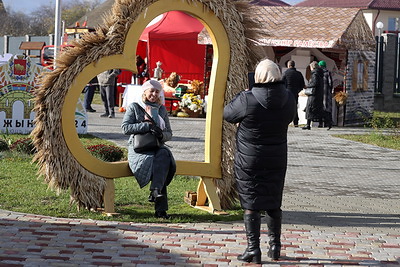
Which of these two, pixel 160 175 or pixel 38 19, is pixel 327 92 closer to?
pixel 160 175

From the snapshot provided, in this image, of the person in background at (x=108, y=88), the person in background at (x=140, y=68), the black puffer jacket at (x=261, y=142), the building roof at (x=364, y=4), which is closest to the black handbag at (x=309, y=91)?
the person in background at (x=108, y=88)

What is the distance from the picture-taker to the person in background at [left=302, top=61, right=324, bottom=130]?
21.1 m

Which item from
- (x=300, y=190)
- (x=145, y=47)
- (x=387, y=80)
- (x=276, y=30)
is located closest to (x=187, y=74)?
(x=145, y=47)

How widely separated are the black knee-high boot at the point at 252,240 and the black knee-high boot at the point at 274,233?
0.15 meters

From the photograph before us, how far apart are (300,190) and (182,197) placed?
6.35 ft

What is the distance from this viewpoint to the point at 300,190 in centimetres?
1159

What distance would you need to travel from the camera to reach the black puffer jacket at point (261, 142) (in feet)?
23.9

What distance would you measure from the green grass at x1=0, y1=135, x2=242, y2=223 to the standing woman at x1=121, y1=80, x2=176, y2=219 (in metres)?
0.31

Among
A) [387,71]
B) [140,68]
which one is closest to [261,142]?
[140,68]

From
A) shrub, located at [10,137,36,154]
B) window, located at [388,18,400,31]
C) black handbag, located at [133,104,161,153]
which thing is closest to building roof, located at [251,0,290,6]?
shrub, located at [10,137,36,154]

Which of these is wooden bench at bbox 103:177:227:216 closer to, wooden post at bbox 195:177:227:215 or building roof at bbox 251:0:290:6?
wooden post at bbox 195:177:227:215

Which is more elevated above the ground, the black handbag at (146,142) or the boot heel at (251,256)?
the black handbag at (146,142)

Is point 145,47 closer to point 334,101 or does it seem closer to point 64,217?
point 334,101

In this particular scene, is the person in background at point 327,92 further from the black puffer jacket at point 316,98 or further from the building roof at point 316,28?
the building roof at point 316,28
